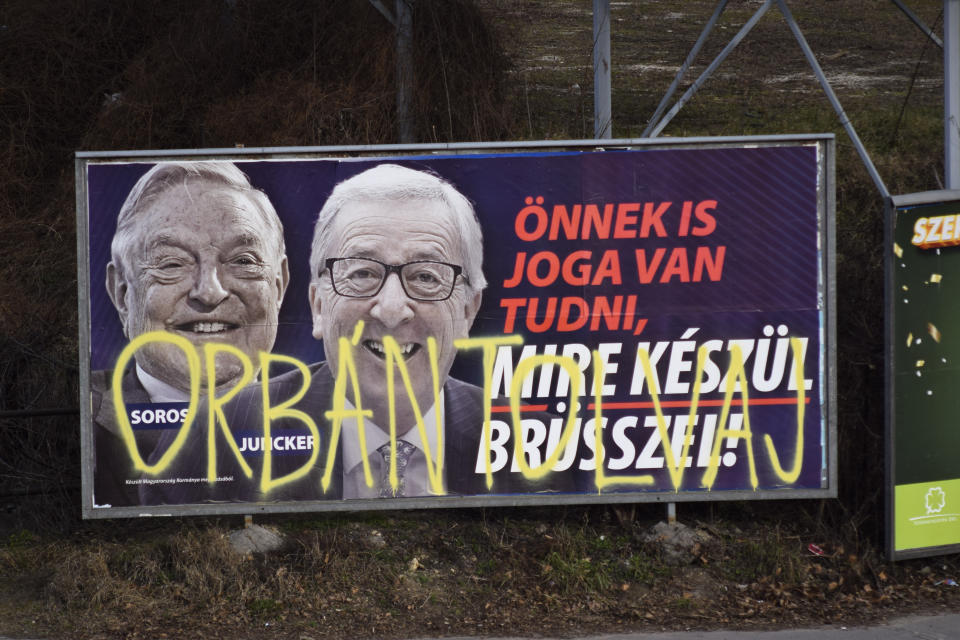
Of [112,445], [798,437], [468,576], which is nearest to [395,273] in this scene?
[468,576]

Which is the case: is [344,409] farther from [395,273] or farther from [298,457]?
[395,273]

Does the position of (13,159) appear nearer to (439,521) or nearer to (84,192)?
(84,192)

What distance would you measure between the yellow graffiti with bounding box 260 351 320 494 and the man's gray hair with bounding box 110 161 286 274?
38.4 inches

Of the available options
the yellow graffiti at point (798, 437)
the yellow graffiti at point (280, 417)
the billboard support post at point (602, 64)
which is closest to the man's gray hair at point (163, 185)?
the yellow graffiti at point (280, 417)

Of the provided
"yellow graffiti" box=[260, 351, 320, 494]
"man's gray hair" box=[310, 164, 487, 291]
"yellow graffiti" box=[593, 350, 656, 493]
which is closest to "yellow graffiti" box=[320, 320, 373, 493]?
"yellow graffiti" box=[260, 351, 320, 494]

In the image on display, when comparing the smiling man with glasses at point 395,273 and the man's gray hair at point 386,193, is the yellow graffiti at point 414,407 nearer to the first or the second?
the smiling man with glasses at point 395,273

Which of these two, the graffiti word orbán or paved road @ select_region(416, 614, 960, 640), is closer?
paved road @ select_region(416, 614, 960, 640)

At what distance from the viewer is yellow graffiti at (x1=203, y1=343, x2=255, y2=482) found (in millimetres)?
6000

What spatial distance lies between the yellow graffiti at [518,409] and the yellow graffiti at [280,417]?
47.4 inches

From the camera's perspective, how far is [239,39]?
1245 cm

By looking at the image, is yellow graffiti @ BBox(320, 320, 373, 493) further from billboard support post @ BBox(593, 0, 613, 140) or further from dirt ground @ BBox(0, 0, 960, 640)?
billboard support post @ BBox(593, 0, 613, 140)

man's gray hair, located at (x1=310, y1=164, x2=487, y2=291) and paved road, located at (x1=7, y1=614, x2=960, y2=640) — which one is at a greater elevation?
man's gray hair, located at (x1=310, y1=164, x2=487, y2=291)

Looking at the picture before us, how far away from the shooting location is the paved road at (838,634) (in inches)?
210

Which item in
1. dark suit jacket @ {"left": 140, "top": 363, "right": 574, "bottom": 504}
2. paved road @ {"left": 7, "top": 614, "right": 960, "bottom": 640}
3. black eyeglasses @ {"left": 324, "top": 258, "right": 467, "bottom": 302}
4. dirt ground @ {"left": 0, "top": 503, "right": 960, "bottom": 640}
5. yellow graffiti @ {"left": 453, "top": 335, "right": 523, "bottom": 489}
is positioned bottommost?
paved road @ {"left": 7, "top": 614, "right": 960, "bottom": 640}
